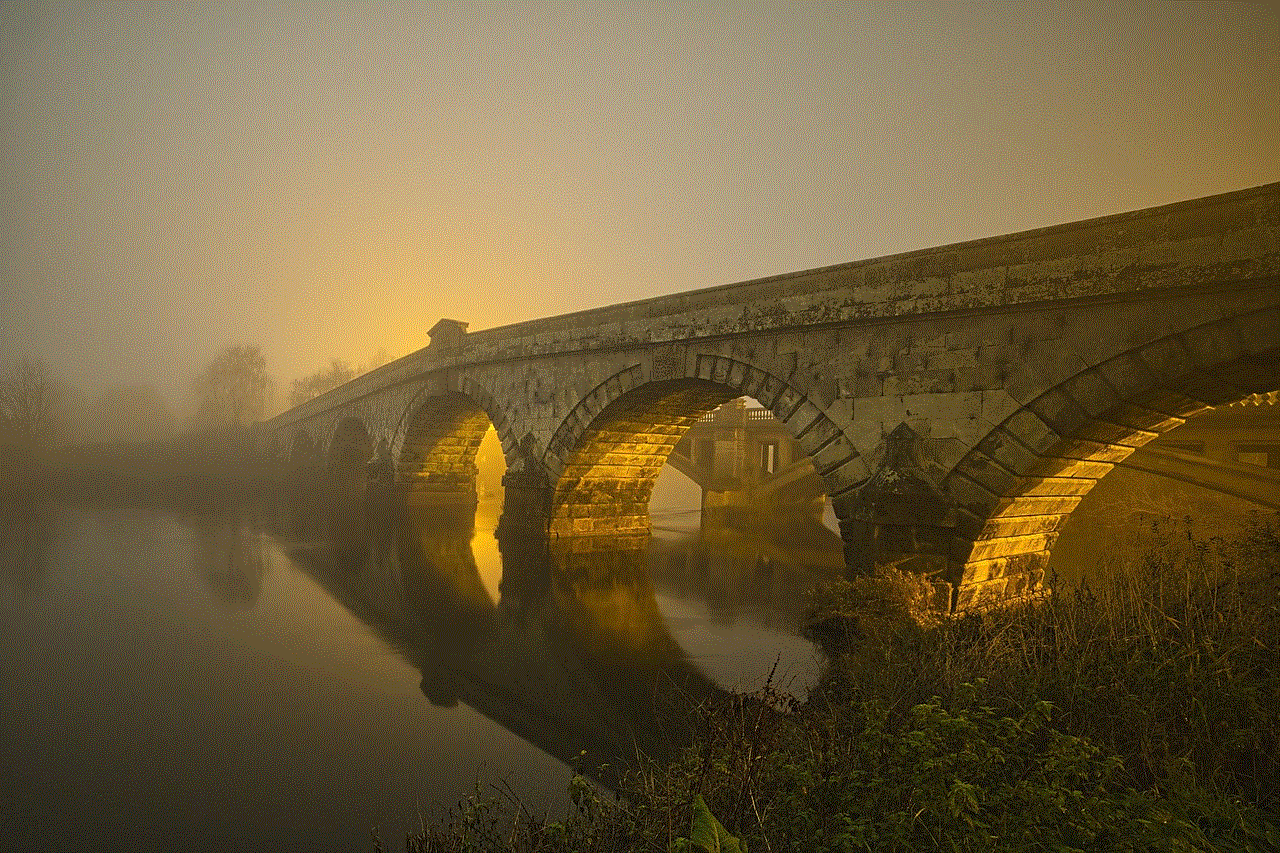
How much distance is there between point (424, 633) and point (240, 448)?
4351cm

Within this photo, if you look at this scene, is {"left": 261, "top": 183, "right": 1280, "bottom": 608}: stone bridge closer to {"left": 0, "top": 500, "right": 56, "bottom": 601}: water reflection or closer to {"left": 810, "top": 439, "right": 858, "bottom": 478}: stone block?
{"left": 810, "top": 439, "right": 858, "bottom": 478}: stone block

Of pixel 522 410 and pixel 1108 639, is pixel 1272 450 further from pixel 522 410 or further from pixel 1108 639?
pixel 522 410

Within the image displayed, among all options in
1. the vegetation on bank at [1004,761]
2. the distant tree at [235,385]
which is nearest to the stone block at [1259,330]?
the vegetation on bank at [1004,761]

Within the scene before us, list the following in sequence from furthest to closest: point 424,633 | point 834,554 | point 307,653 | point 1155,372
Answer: point 834,554 < point 424,633 < point 307,653 < point 1155,372

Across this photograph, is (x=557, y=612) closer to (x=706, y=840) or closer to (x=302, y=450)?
(x=706, y=840)

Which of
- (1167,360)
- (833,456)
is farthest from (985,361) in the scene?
(833,456)

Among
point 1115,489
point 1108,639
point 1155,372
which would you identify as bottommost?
point 1108,639

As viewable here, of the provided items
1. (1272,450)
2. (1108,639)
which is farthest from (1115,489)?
(1108,639)

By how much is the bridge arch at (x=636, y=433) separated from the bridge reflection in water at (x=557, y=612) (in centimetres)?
80

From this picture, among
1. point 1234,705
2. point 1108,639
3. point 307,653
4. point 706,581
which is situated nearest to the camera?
point 1234,705

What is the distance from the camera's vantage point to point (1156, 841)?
117 inches

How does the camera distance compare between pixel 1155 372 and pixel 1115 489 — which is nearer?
pixel 1155 372

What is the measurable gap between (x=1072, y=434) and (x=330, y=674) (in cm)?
843

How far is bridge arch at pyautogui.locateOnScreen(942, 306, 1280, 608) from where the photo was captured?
21.6 ft
